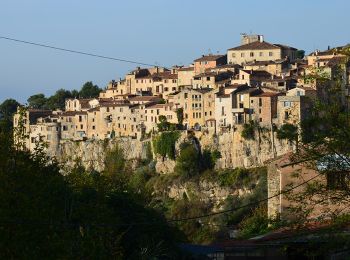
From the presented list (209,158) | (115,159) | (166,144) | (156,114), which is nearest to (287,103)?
(209,158)

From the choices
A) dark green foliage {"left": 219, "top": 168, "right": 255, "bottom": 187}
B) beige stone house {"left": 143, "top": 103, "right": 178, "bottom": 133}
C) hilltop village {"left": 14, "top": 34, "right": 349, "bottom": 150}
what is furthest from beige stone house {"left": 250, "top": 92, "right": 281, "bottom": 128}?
beige stone house {"left": 143, "top": 103, "right": 178, "bottom": 133}

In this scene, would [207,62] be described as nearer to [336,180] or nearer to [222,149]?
[222,149]

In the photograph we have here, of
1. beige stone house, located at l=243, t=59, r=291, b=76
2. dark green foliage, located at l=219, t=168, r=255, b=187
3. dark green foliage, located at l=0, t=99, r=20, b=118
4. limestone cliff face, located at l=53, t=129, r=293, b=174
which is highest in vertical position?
beige stone house, located at l=243, t=59, r=291, b=76

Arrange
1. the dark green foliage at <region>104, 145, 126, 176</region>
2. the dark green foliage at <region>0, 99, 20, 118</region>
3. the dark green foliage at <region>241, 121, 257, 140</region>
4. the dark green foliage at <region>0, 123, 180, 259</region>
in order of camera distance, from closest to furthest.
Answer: the dark green foliage at <region>0, 123, 180, 259</region>, the dark green foliage at <region>241, 121, 257, 140</region>, the dark green foliage at <region>104, 145, 126, 176</region>, the dark green foliage at <region>0, 99, 20, 118</region>

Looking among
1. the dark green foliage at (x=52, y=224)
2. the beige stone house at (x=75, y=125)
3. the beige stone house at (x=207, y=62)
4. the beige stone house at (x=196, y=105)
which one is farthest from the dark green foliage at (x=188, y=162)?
the dark green foliage at (x=52, y=224)

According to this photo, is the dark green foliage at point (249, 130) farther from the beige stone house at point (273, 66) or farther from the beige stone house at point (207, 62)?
the beige stone house at point (207, 62)

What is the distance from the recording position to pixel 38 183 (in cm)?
2147

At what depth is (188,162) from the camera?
236ft

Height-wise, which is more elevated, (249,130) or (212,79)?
(212,79)

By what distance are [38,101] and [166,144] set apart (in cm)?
4042

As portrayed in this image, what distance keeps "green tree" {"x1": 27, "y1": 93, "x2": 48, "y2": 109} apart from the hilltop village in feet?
57.5

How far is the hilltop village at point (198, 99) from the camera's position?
69.9m

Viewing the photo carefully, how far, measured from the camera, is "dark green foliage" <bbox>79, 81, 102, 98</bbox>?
10775 centimetres

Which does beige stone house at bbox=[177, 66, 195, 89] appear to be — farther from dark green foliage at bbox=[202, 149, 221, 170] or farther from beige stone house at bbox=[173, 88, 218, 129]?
dark green foliage at bbox=[202, 149, 221, 170]
